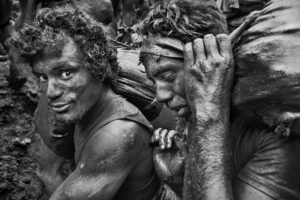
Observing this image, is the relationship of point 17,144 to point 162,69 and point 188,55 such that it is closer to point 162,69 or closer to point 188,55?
point 162,69

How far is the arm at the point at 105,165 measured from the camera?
2.53 m

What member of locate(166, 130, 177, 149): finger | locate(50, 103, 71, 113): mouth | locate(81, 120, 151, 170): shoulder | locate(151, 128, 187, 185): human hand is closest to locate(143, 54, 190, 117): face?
locate(151, 128, 187, 185): human hand

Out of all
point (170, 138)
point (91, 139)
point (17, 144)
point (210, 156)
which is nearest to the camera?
point (210, 156)

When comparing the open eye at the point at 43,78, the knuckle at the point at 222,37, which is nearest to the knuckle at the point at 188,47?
the knuckle at the point at 222,37

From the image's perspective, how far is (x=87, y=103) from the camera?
2.63 meters

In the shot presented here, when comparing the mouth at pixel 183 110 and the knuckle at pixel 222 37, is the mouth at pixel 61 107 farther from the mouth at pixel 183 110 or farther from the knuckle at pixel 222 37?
the knuckle at pixel 222 37

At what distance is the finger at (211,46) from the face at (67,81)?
2.70 ft

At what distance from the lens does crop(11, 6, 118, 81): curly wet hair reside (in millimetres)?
2590

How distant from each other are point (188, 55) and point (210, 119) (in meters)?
0.27

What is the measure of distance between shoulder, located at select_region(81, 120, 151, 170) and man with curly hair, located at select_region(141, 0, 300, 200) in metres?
0.49

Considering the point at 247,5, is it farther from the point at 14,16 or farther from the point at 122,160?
the point at 14,16

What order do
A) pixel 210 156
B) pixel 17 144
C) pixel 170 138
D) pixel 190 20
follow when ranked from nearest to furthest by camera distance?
pixel 210 156 < pixel 190 20 < pixel 170 138 < pixel 17 144

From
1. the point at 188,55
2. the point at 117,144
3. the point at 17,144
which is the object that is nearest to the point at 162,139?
the point at 117,144

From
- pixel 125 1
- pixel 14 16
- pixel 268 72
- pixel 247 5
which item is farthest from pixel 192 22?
pixel 14 16
